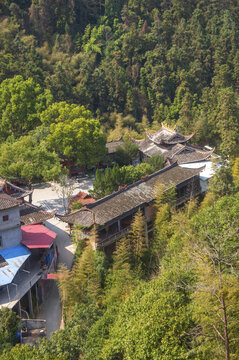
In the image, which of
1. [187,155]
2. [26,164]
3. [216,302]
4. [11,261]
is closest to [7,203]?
[11,261]

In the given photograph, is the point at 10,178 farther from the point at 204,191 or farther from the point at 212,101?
the point at 212,101

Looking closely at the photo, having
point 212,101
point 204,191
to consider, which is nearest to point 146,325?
point 204,191

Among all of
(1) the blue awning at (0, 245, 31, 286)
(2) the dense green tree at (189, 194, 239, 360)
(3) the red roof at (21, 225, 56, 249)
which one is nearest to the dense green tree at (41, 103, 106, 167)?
(3) the red roof at (21, 225, 56, 249)

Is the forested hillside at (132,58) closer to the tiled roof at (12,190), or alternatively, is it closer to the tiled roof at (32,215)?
the tiled roof at (12,190)

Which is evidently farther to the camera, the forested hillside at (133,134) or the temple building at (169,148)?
the temple building at (169,148)

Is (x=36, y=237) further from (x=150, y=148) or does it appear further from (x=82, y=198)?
(x=150, y=148)

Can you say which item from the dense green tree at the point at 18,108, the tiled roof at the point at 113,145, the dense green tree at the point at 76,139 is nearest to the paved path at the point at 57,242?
the dense green tree at the point at 76,139

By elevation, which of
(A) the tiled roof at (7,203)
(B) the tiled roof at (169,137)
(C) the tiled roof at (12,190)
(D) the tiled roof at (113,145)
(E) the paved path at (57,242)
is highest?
(A) the tiled roof at (7,203)
